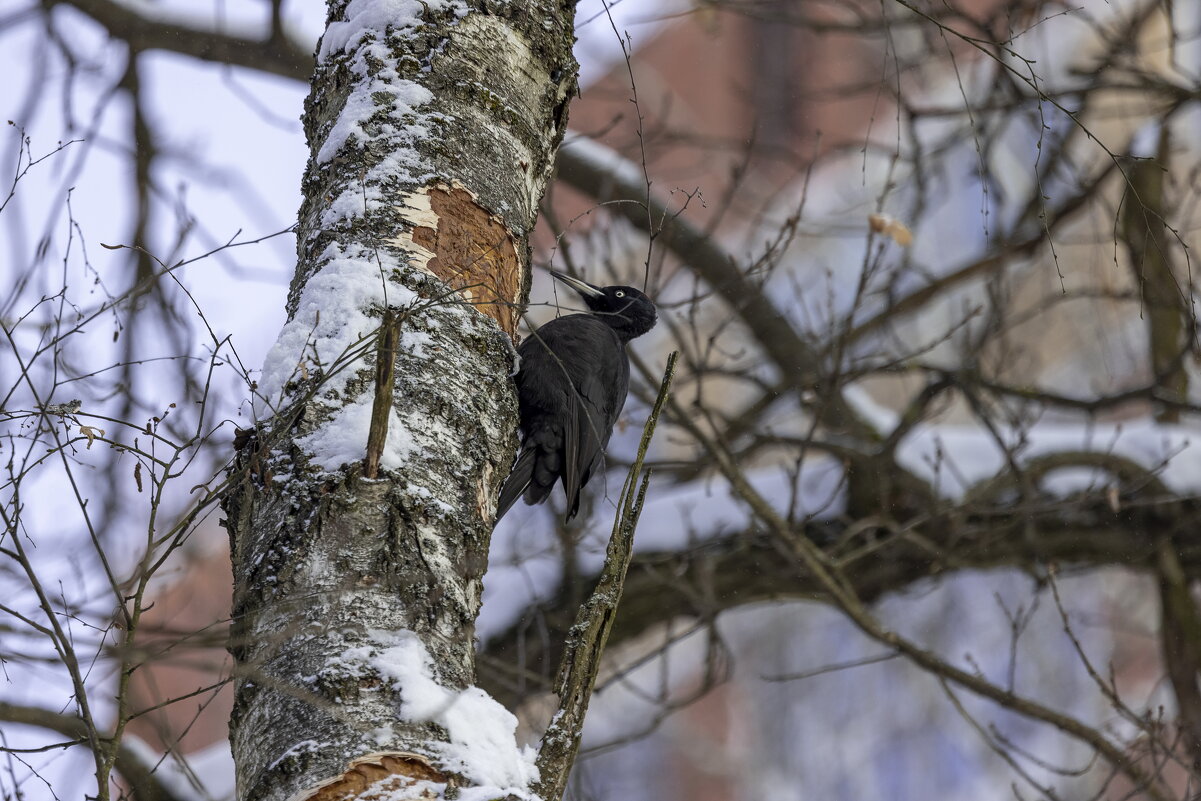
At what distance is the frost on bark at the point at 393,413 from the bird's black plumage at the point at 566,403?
34.7 inches

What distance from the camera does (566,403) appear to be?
3.58m

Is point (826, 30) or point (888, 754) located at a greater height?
point (826, 30)

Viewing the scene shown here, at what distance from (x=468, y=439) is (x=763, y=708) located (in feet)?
34.0

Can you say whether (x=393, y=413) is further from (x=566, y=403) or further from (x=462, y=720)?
(x=566, y=403)

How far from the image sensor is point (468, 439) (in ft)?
6.73

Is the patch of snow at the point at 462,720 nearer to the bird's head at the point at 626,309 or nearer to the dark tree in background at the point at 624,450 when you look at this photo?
the dark tree in background at the point at 624,450

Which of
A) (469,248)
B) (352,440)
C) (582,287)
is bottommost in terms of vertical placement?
(352,440)

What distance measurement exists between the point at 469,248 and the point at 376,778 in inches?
44.5

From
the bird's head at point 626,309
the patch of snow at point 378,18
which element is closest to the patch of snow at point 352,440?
the patch of snow at point 378,18

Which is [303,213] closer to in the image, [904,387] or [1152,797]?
[1152,797]

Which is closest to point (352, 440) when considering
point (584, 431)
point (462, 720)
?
point (462, 720)

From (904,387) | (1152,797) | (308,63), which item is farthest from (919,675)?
(308,63)

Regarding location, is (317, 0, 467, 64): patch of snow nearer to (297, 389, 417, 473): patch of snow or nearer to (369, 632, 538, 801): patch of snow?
(297, 389, 417, 473): patch of snow

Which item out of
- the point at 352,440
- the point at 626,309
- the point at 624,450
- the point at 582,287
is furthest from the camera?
the point at 624,450
